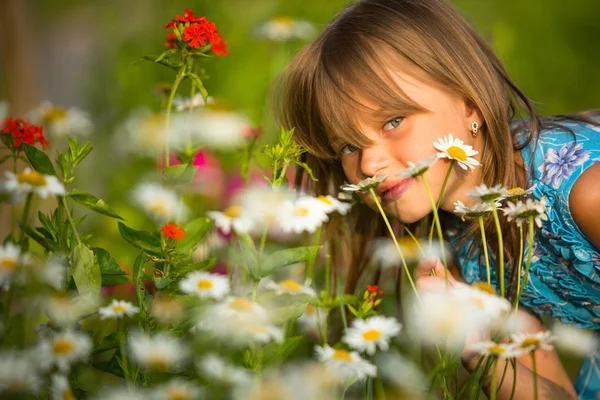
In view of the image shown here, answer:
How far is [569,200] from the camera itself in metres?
1.17

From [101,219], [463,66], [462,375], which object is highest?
[463,66]

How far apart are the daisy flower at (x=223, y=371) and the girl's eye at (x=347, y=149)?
1.44ft

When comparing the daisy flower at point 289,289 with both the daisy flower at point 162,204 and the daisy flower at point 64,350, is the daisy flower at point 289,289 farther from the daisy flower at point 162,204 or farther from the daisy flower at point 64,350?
the daisy flower at point 64,350

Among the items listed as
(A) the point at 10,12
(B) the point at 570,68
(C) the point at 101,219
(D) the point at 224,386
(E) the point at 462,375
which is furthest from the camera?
(B) the point at 570,68

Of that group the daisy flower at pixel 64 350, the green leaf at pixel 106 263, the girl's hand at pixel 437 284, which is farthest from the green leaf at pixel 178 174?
the girl's hand at pixel 437 284

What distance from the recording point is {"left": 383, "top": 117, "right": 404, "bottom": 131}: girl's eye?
110 centimetres

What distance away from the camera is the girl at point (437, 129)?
1.10 m

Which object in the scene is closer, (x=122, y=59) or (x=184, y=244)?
(x=184, y=244)

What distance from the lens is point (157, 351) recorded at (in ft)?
2.61

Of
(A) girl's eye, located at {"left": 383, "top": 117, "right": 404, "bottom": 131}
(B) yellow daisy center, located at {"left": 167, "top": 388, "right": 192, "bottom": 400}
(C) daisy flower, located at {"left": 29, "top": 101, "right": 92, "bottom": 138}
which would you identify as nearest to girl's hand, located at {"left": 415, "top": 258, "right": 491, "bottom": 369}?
(A) girl's eye, located at {"left": 383, "top": 117, "right": 404, "bottom": 131}

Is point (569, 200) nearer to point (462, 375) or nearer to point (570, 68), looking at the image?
point (462, 375)

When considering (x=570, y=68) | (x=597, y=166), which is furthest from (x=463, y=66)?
(x=570, y=68)

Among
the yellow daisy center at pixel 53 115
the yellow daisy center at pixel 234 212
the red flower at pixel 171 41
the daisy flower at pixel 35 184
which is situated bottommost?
the yellow daisy center at pixel 53 115

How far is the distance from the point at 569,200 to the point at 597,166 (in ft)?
0.22
